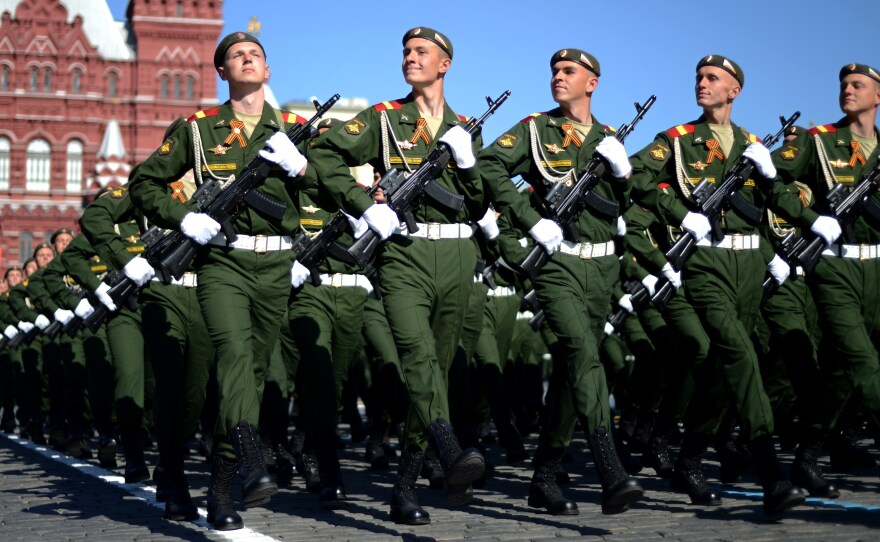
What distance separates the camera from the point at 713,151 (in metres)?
7.75

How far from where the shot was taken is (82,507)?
7.98 metres

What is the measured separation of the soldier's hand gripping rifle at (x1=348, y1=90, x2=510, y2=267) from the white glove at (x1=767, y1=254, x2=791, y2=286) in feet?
8.58

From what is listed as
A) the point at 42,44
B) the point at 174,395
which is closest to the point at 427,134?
the point at 174,395

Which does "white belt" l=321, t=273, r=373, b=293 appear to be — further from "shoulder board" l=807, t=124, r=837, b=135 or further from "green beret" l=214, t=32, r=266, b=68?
"shoulder board" l=807, t=124, r=837, b=135

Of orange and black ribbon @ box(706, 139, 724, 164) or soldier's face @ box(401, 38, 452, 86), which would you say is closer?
soldier's face @ box(401, 38, 452, 86)

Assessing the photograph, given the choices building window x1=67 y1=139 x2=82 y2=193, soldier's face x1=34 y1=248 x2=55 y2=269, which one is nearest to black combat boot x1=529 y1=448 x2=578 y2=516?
soldier's face x1=34 y1=248 x2=55 y2=269

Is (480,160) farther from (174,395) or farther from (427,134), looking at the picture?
(174,395)

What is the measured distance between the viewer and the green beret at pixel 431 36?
7.16m

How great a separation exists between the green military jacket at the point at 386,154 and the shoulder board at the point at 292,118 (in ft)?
1.12

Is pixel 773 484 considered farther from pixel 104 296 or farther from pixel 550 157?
pixel 104 296

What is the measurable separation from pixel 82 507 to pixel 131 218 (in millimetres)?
2197

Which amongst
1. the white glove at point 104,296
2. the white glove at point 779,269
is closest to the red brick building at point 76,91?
the white glove at point 104,296

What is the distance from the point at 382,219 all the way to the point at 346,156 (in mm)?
607

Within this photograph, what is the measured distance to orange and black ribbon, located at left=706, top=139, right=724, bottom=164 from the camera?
25.4 feet
